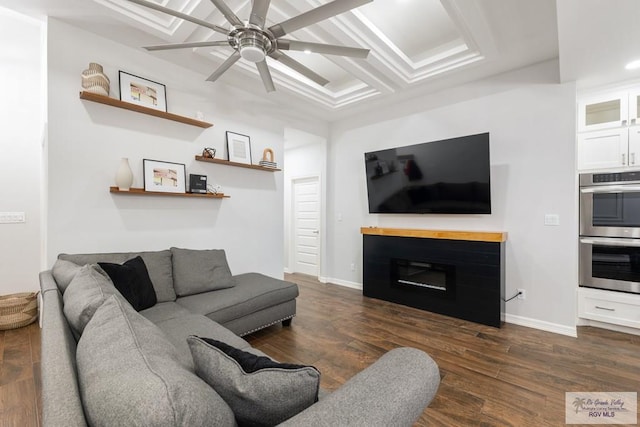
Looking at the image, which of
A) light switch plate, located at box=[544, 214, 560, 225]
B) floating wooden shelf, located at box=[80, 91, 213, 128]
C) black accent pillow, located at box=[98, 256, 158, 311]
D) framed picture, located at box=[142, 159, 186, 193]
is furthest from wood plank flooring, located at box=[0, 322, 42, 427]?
light switch plate, located at box=[544, 214, 560, 225]

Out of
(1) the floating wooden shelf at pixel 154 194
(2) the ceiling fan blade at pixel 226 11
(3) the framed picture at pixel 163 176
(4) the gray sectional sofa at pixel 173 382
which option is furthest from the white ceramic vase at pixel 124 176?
(2) the ceiling fan blade at pixel 226 11

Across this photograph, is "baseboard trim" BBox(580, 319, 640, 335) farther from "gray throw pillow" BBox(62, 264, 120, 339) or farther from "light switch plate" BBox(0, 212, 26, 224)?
"light switch plate" BBox(0, 212, 26, 224)

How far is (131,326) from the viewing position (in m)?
0.91

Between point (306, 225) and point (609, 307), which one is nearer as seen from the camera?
point (609, 307)

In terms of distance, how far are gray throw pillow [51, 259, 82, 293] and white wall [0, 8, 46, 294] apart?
1850 millimetres

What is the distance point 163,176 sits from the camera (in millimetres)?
2959

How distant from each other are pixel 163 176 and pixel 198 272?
1.09 meters

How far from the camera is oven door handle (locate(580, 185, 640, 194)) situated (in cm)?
278

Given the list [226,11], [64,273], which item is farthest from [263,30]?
[64,273]

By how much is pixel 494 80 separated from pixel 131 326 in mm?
4195

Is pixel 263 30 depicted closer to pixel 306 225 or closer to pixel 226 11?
pixel 226 11

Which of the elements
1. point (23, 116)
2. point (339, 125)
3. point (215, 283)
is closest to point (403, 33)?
point (339, 125)

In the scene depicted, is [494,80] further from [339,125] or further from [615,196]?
[339,125]

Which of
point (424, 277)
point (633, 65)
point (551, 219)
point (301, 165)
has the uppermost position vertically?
point (633, 65)
